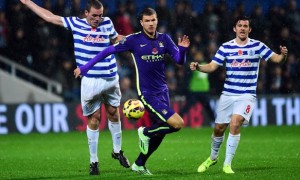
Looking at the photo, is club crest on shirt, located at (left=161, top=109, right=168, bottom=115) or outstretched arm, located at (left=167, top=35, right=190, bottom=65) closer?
outstretched arm, located at (left=167, top=35, right=190, bottom=65)

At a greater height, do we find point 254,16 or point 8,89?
point 254,16

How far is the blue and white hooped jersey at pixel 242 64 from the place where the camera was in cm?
1141

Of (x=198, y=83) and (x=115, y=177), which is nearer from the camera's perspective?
(x=115, y=177)

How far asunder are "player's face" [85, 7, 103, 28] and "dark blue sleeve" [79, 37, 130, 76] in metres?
0.63

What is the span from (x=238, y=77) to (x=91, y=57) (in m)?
2.02

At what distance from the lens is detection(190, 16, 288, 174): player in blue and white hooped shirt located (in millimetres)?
11320

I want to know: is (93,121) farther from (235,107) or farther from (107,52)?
(235,107)

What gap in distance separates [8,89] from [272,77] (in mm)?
6542

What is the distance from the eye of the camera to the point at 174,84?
69.6ft

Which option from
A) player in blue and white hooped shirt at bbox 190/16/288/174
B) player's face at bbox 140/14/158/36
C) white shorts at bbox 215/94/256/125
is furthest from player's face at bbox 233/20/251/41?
player's face at bbox 140/14/158/36

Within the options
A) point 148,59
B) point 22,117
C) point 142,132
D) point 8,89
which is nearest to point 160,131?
point 142,132

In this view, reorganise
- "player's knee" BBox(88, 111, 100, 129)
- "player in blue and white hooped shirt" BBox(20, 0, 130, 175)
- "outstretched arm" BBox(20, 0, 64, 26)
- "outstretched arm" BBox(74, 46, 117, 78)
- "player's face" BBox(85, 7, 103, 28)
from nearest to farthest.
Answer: "outstretched arm" BBox(74, 46, 117, 78) → "player's face" BBox(85, 7, 103, 28) → "player in blue and white hooped shirt" BBox(20, 0, 130, 175) → "player's knee" BBox(88, 111, 100, 129) → "outstretched arm" BBox(20, 0, 64, 26)

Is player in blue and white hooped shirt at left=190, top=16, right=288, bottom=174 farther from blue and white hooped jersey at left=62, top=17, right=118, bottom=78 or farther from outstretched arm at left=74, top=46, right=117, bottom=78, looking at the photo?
blue and white hooped jersey at left=62, top=17, right=118, bottom=78

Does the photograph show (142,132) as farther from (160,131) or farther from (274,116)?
(274,116)
